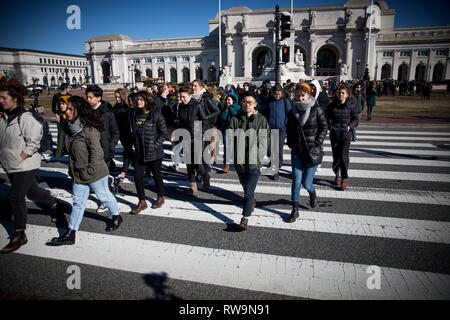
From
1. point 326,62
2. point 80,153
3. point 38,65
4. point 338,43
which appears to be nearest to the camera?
point 80,153

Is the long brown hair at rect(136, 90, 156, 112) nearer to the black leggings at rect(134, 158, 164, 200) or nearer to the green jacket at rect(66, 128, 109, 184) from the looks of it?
the black leggings at rect(134, 158, 164, 200)

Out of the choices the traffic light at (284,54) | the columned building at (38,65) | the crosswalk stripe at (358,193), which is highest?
the columned building at (38,65)

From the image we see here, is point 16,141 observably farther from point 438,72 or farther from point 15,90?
point 438,72

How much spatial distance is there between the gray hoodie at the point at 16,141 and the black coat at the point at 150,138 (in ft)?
4.66

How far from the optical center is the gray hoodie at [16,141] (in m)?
3.55

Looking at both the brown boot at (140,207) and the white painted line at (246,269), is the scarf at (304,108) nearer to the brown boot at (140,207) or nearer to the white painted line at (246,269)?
the white painted line at (246,269)

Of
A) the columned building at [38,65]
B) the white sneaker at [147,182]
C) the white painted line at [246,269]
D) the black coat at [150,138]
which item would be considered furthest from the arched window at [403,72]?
the columned building at [38,65]

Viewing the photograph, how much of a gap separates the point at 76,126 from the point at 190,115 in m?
2.22

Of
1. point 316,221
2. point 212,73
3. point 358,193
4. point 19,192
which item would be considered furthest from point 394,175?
point 212,73

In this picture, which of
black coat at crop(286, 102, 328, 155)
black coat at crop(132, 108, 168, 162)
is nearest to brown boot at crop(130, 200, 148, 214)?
black coat at crop(132, 108, 168, 162)

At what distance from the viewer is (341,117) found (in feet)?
18.5

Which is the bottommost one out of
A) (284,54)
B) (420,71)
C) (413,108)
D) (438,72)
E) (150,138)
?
(413,108)

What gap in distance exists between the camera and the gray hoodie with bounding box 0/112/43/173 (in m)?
3.55

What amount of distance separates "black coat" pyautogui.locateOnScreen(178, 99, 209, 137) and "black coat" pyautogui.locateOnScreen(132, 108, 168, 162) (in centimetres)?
84
